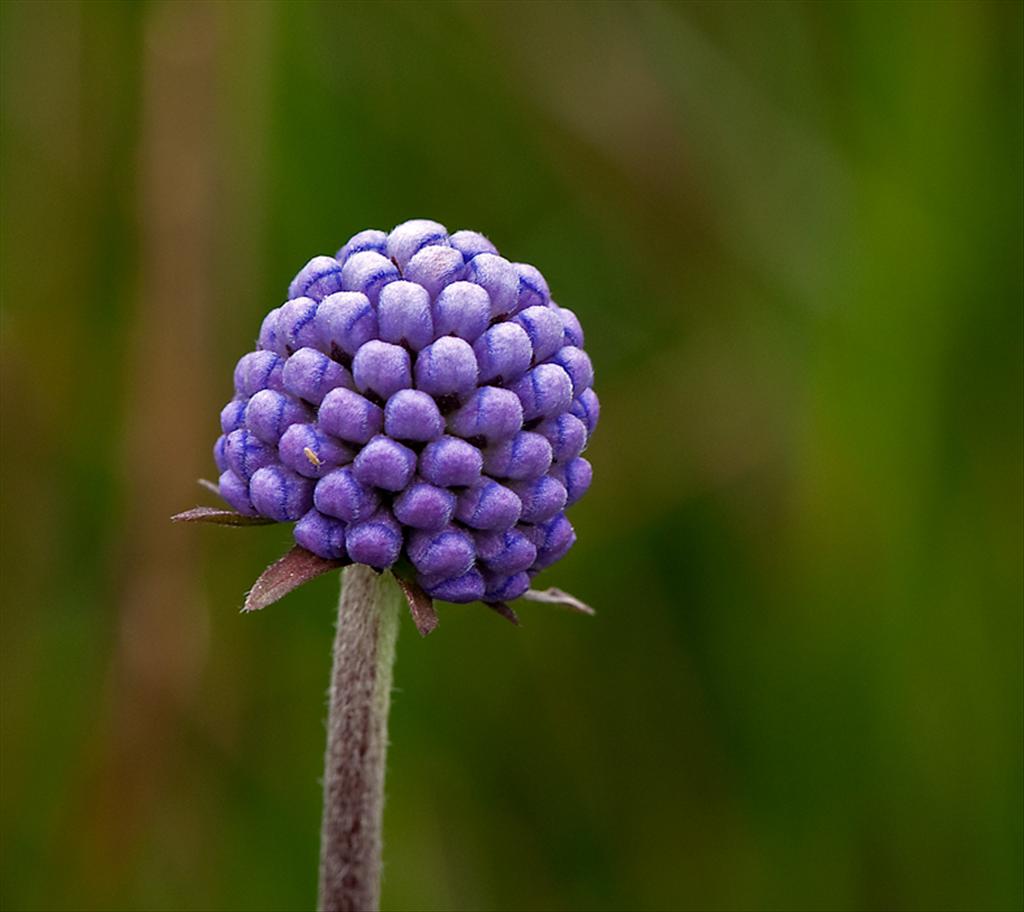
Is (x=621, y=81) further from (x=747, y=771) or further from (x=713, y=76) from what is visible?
(x=747, y=771)

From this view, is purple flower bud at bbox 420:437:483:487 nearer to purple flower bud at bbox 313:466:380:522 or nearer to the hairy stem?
purple flower bud at bbox 313:466:380:522

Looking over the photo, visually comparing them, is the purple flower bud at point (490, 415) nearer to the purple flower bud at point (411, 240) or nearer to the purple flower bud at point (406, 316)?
the purple flower bud at point (406, 316)

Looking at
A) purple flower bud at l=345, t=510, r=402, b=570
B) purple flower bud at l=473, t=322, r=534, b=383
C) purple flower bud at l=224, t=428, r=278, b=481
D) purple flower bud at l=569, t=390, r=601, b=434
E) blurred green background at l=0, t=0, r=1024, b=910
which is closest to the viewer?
purple flower bud at l=345, t=510, r=402, b=570

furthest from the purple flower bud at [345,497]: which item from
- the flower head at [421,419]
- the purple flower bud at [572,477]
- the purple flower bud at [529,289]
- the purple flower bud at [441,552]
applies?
the purple flower bud at [529,289]

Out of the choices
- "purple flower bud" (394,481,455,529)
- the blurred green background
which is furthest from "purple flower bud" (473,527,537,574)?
the blurred green background

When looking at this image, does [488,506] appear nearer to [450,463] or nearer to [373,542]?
[450,463]

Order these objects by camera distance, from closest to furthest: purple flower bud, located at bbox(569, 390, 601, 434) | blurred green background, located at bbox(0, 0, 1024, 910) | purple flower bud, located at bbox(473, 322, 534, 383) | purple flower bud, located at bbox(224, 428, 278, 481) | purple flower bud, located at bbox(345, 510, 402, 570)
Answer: purple flower bud, located at bbox(345, 510, 402, 570), purple flower bud, located at bbox(473, 322, 534, 383), purple flower bud, located at bbox(224, 428, 278, 481), purple flower bud, located at bbox(569, 390, 601, 434), blurred green background, located at bbox(0, 0, 1024, 910)
